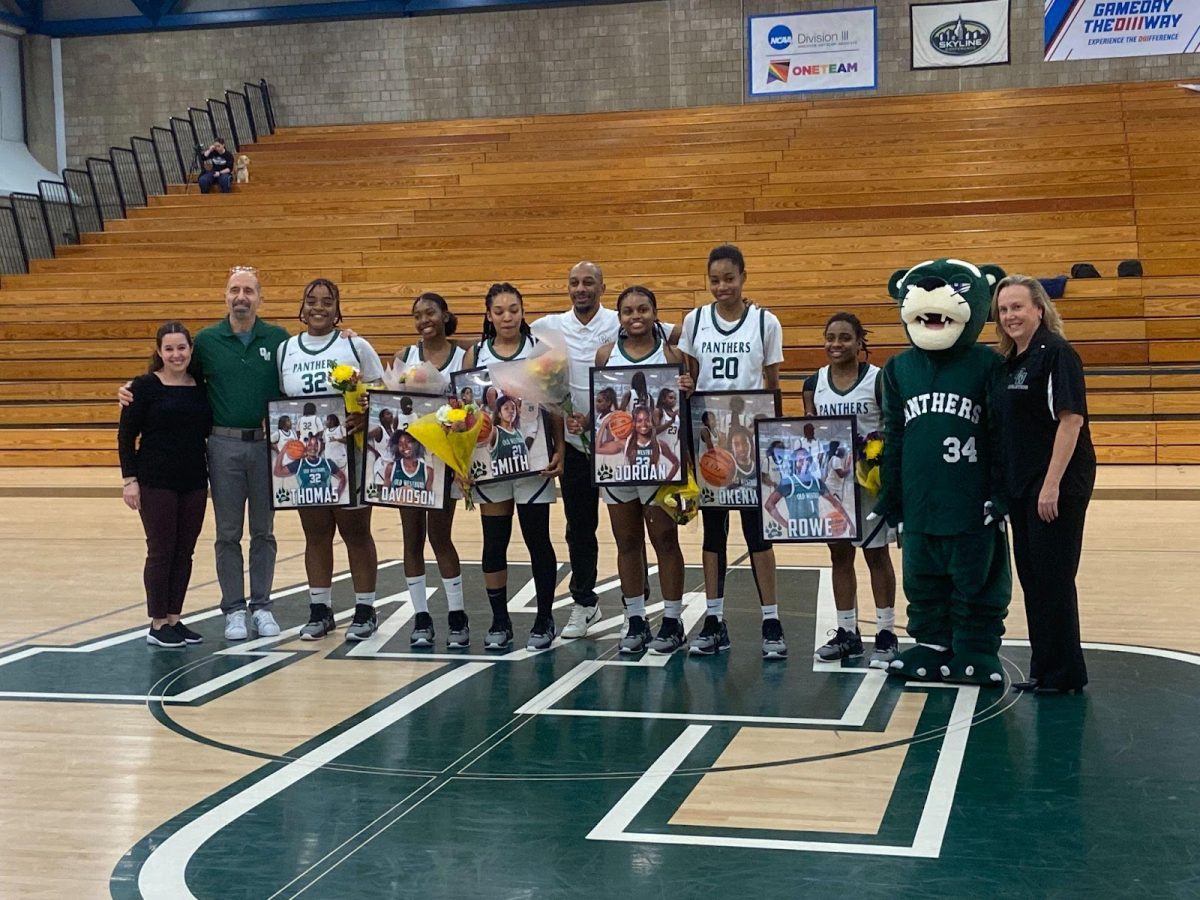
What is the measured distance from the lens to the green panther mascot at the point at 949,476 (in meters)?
4.54

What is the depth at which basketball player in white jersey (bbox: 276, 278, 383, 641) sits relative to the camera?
18.0 feet

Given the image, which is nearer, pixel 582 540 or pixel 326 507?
pixel 326 507

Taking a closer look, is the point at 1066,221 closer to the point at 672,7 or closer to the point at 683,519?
the point at 672,7

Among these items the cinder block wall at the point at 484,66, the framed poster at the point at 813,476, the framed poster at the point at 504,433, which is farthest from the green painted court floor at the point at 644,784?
the cinder block wall at the point at 484,66

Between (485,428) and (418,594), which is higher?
(485,428)

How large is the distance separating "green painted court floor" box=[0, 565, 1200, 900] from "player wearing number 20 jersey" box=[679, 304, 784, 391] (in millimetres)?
1059

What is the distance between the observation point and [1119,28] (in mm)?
16500

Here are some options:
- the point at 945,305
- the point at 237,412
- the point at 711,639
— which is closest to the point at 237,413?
the point at 237,412

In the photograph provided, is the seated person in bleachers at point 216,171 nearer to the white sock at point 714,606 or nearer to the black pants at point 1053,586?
the white sock at point 714,606

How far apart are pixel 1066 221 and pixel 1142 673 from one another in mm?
9409

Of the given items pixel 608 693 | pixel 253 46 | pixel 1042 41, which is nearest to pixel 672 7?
pixel 1042 41

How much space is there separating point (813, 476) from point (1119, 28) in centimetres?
1385

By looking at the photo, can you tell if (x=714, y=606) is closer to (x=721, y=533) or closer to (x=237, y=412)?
(x=721, y=533)

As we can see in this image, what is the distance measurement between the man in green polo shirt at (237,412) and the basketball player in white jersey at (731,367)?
1768mm
